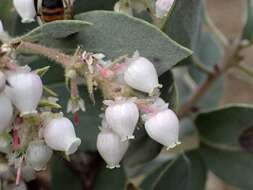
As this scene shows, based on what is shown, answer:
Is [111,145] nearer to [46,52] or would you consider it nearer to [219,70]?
[46,52]

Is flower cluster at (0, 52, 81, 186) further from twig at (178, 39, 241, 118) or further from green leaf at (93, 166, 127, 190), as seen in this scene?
twig at (178, 39, 241, 118)

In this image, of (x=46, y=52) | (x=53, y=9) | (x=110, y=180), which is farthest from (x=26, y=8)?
(x=110, y=180)

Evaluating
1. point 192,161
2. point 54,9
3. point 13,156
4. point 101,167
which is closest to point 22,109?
point 13,156

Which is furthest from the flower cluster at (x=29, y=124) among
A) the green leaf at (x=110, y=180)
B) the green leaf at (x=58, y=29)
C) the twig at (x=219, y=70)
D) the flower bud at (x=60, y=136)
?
the twig at (x=219, y=70)

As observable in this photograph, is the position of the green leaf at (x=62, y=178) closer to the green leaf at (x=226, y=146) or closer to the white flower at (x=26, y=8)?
the green leaf at (x=226, y=146)

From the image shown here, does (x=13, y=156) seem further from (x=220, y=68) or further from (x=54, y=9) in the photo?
(x=220, y=68)

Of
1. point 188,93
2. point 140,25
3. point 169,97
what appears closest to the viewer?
point 140,25
